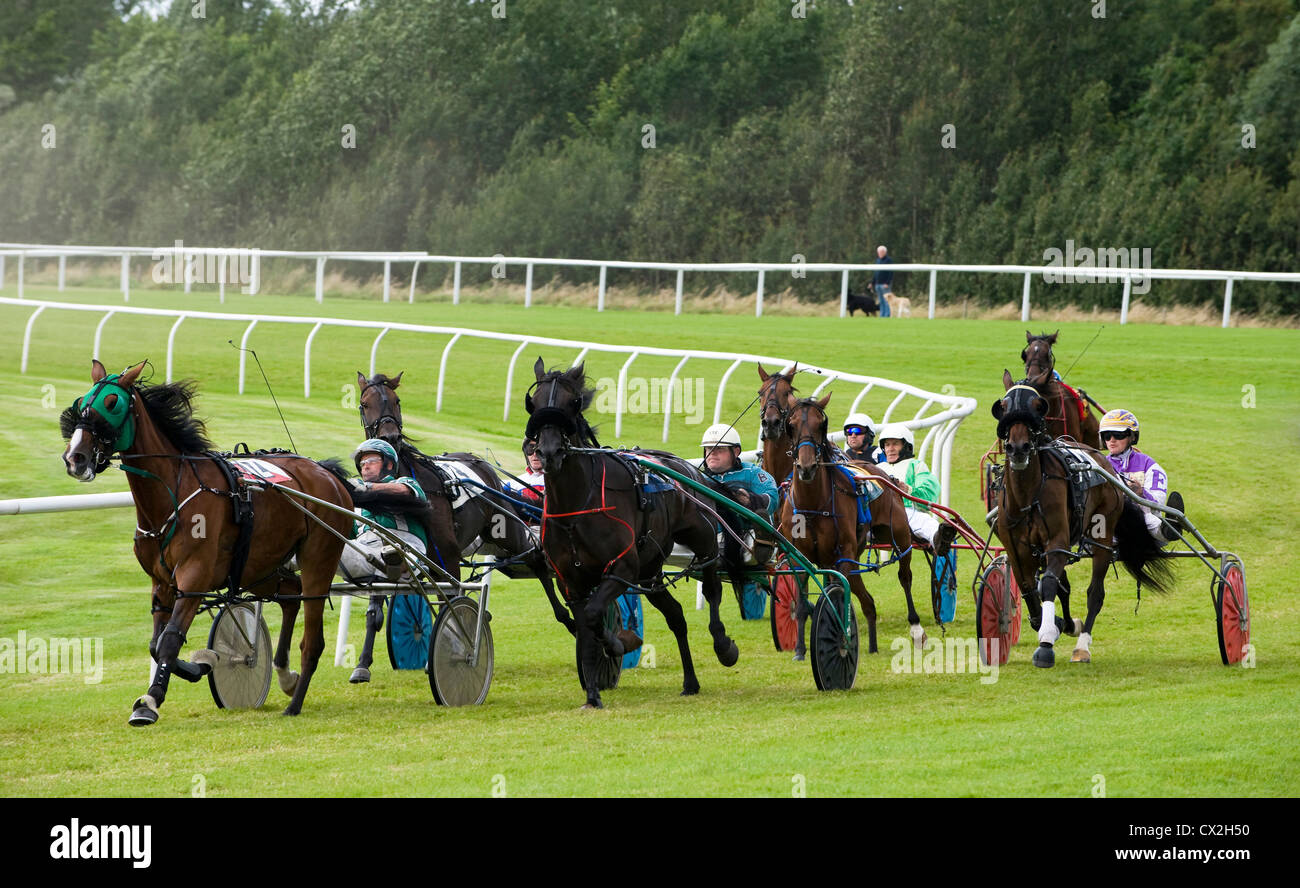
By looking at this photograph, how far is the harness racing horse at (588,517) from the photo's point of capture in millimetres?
7934

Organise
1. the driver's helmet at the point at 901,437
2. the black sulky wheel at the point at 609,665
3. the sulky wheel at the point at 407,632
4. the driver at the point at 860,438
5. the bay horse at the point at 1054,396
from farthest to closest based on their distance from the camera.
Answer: the driver's helmet at the point at 901,437 → the driver at the point at 860,438 → the bay horse at the point at 1054,396 → the sulky wheel at the point at 407,632 → the black sulky wheel at the point at 609,665

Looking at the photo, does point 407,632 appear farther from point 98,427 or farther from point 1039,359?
point 1039,359

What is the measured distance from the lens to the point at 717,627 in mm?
9109

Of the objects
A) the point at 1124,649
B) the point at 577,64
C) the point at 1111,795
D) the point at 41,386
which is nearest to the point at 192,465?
the point at 1111,795

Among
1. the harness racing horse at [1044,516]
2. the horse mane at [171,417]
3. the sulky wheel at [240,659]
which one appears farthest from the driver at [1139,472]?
the horse mane at [171,417]

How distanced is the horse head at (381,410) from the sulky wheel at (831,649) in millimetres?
2511

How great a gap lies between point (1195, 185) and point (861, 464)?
73.8ft

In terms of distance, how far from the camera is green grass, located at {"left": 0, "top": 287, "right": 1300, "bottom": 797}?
20.4ft

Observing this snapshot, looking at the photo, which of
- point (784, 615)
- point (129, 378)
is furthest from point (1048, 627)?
point (129, 378)

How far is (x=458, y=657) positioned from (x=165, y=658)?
1.59 metres

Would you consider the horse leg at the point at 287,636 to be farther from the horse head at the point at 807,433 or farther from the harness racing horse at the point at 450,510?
the horse head at the point at 807,433

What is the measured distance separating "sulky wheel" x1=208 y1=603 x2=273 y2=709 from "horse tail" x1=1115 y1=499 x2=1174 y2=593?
497cm

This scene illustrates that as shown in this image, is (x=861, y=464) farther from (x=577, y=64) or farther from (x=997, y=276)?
(x=577, y=64)

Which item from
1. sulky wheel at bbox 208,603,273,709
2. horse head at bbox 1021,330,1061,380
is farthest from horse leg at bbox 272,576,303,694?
horse head at bbox 1021,330,1061,380
